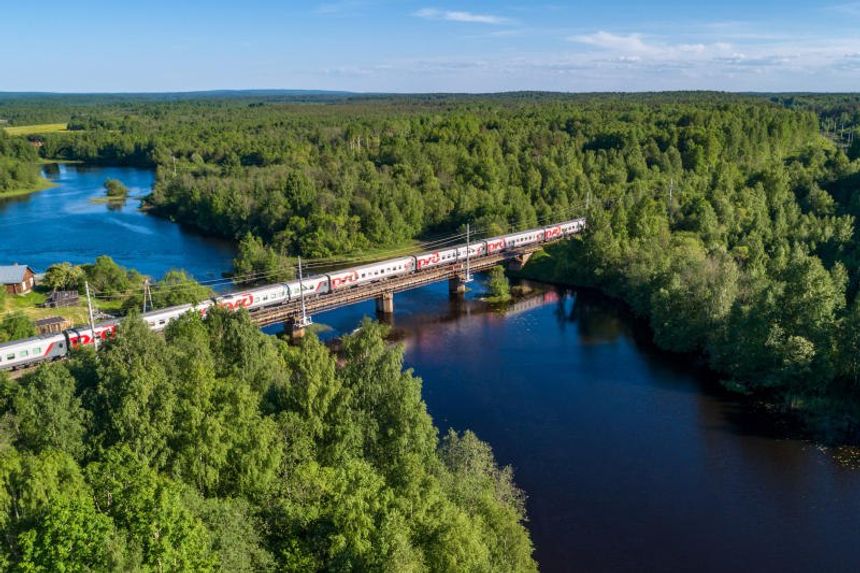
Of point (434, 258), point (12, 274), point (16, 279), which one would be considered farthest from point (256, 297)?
point (12, 274)

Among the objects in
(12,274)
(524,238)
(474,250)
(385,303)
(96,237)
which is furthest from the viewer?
(96,237)

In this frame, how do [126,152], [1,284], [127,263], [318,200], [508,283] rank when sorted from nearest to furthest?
[1,284]
[508,283]
[127,263]
[318,200]
[126,152]

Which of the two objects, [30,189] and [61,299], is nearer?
[61,299]

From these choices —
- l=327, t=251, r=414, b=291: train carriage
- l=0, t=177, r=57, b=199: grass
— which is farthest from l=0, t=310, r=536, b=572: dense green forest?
l=0, t=177, r=57, b=199: grass

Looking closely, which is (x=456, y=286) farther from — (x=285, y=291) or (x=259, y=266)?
(x=259, y=266)

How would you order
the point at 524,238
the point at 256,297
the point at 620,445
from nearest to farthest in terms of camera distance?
the point at 620,445 < the point at 256,297 < the point at 524,238

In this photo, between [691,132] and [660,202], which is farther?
[691,132]

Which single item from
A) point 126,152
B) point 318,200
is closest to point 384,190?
A: point 318,200

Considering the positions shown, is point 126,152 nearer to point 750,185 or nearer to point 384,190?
Answer: point 384,190
